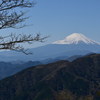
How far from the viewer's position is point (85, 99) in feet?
498

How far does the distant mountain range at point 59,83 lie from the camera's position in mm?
159250

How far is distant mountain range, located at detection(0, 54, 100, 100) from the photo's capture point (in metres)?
159

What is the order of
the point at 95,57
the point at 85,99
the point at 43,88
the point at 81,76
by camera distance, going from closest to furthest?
the point at 85,99, the point at 43,88, the point at 81,76, the point at 95,57

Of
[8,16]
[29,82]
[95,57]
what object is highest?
[8,16]

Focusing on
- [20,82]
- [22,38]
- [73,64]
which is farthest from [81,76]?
[22,38]

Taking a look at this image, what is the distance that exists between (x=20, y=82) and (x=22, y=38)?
170m

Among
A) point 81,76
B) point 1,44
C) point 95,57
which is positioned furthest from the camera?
point 95,57

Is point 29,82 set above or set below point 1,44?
below

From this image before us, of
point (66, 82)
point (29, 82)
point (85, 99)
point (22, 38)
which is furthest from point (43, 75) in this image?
point (22, 38)

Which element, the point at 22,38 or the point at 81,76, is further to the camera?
the point at 81,76

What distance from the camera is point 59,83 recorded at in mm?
171125

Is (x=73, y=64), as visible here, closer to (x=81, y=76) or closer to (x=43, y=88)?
(x=81, y=76)

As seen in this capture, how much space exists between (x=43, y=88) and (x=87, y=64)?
40.7 metres

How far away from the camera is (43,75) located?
192m
